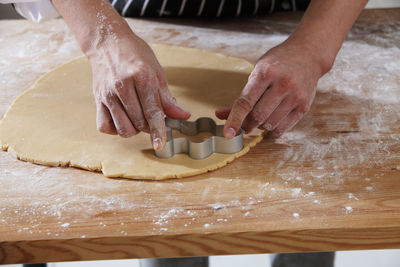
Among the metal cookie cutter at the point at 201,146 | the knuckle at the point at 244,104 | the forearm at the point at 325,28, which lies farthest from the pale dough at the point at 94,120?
the forearm at the point at 325,28

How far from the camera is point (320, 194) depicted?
882 millimetres

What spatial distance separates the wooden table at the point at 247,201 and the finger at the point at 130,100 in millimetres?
143

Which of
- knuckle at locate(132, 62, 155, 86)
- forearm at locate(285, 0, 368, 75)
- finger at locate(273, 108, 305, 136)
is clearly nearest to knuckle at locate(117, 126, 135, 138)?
knuckle at locate(132, 62, 155, 86)

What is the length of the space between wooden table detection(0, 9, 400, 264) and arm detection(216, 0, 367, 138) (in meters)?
0.09

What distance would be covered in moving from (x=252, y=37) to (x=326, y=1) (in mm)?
504

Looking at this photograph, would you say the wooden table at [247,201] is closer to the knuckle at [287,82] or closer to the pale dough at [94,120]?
the pale dough at [94,120]

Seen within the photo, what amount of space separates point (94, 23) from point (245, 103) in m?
0.46

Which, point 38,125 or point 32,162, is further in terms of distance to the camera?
point 38,125

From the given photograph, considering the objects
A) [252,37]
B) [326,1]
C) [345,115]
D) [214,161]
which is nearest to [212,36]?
[252,37]

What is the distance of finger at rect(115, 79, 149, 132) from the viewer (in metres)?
0.95

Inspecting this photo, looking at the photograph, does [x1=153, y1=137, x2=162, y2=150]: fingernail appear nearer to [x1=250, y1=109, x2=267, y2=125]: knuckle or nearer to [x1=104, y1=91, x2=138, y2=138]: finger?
[x1=104, y1=91, x2=138, y2=138]: finger

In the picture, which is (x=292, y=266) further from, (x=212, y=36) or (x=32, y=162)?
(x=32, y=162)

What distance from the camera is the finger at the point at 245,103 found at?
948 millimetres

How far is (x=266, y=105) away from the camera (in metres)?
0.97
